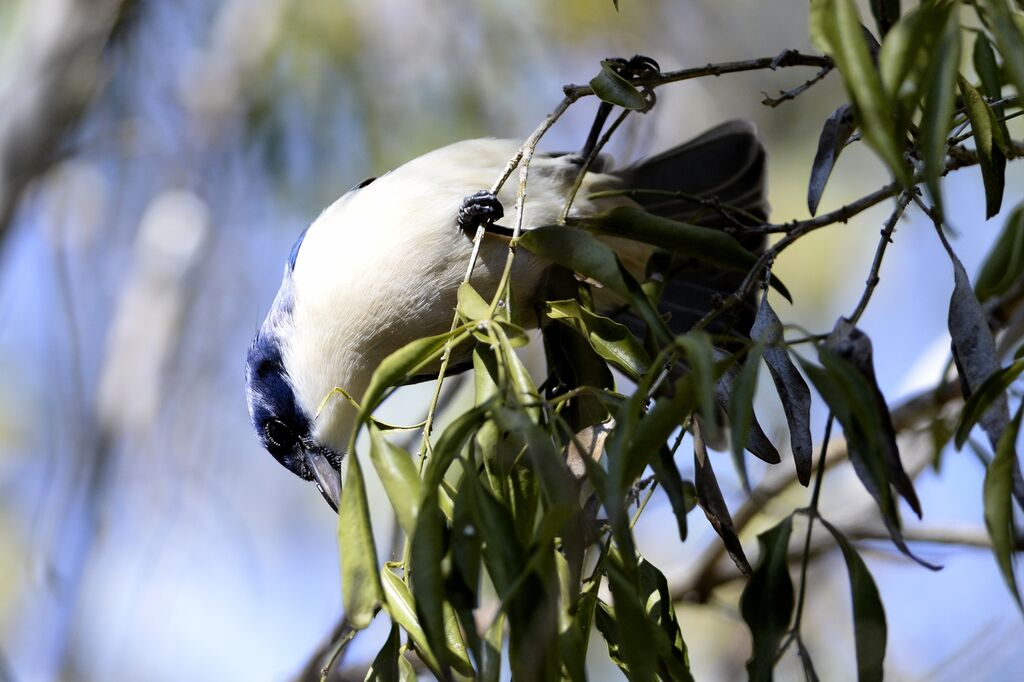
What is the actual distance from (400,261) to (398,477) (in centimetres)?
100

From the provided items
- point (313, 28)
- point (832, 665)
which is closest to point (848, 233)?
point (832, 665)

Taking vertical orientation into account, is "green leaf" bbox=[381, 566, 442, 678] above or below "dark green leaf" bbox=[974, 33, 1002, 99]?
below

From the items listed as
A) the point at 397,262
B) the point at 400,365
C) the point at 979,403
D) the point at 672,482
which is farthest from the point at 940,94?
the point at 397,262

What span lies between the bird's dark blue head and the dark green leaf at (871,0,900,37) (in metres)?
1.34

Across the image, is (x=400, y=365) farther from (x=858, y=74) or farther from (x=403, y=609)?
(x=858, y=74)

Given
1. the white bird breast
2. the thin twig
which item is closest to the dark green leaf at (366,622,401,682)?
the thin twig

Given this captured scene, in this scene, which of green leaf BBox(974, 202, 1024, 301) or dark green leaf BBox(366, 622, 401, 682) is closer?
dark green leaf BBox(366, 622, 401, 682)

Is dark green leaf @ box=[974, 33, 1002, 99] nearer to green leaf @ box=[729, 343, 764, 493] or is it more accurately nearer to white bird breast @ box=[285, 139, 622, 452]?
green leaf @ box=[729, 343, 764, 493]

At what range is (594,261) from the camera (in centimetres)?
100

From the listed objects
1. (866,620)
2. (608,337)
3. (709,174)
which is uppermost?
(709,174)

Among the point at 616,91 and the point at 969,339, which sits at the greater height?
the point at 616,91

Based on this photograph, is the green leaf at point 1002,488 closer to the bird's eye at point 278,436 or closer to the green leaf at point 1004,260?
the green leaf at point 1004,260

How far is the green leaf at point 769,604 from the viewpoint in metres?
0.89

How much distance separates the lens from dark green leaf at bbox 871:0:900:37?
42.0 inches
